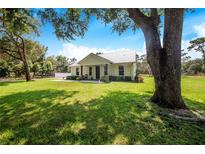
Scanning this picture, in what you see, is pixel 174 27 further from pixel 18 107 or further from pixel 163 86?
pixel 18 107

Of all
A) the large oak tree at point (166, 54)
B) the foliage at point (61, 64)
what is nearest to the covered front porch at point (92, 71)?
the large oak tree at point (166, 54)

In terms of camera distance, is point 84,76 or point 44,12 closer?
point 44,12

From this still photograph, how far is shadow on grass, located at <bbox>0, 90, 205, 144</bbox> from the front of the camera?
9.74 feet

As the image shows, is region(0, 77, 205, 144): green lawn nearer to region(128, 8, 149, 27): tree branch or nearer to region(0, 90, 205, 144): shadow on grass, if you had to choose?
region(0, 90, 205, 144): shadow on grass

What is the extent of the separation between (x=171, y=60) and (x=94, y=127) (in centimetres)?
305

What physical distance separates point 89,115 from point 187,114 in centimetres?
267

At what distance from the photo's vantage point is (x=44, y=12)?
23.3ft

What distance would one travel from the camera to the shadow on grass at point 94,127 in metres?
2.97

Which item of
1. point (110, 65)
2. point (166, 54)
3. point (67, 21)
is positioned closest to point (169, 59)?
point (166, 54)

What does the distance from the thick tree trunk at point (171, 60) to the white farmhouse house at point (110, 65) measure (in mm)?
12330

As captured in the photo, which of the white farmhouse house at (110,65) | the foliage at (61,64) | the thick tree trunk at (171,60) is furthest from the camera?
the foliage at (61,64)

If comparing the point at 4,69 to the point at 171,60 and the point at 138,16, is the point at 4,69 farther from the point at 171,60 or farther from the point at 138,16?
the point at 171,60

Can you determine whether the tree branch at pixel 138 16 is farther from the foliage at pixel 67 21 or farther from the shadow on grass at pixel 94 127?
the shadow on grass at pixel 94 127
